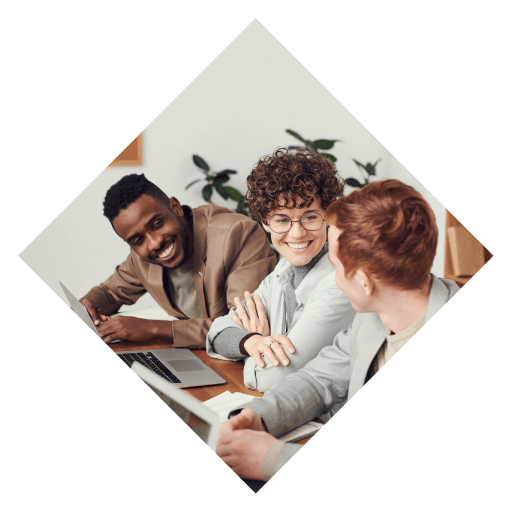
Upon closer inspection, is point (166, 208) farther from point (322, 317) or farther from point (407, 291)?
point (407, 291)

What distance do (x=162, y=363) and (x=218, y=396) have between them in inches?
13.9

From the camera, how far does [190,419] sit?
7.36ft

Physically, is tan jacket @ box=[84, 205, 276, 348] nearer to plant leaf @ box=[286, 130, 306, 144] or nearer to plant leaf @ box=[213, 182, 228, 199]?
plant leaf @ box=[213, 182, 228, 199]

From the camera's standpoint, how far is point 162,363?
8.38 ft

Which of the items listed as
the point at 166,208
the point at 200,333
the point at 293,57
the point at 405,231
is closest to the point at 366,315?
the point at 405,231

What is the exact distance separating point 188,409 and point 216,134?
1.20 metres

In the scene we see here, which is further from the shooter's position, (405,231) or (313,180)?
(313,180)

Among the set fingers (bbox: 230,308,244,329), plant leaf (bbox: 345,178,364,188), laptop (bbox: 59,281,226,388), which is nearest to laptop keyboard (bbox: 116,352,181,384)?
laptop (bbox: 59,281,226,388)

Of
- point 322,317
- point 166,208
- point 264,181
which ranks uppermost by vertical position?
point 166,208

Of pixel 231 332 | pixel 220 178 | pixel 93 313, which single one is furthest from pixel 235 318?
pixel 93 313

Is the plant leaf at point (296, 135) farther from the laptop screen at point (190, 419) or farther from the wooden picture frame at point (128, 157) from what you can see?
the laptop screen at point (190, 419)

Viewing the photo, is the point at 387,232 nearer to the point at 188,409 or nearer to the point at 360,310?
the point at 360,310

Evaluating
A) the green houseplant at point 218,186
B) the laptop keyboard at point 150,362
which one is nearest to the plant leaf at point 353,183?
the green houseplant at point 218,186

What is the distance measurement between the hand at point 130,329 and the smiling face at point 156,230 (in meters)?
0.29
